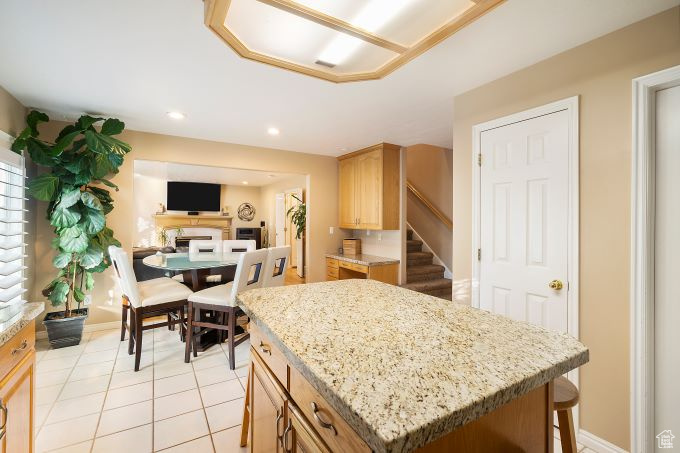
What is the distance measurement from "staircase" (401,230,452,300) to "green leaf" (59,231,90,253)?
369cm

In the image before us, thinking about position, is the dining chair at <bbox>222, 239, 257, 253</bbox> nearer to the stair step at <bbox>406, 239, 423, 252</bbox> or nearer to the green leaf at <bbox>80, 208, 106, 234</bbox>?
the green leaf at <bbox>80, 208, 106, 234</bbox>

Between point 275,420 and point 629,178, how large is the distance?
2.13 metres

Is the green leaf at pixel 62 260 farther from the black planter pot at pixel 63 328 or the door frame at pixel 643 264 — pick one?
the door frame at pixel 643 264

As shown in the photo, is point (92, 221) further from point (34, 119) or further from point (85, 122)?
point (34, 119)

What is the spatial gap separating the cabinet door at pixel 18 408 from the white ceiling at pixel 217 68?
175 cm

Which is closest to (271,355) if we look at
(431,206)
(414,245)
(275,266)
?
(275,266)

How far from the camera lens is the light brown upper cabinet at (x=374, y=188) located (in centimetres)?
419

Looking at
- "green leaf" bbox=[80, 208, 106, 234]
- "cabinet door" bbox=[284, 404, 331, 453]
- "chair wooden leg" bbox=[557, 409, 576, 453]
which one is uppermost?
"green leaf" bbox=[80, 208, 106, 234]

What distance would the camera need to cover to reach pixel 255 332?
139 cm

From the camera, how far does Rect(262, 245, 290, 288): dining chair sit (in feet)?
9.64

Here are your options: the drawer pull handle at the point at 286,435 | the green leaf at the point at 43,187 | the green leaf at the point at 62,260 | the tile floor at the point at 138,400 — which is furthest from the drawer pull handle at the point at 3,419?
the green leaf at the point at 43,187

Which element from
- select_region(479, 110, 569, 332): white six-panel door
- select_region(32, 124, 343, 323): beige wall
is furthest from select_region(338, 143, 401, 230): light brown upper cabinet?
select_region(479, 110, 569, 332): white six-panel door

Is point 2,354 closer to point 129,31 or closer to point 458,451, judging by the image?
point 458,451

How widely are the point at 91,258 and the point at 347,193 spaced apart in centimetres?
327
